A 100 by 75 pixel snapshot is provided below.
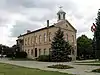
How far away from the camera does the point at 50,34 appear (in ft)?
209

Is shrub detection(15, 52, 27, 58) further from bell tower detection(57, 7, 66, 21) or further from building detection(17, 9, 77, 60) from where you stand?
bell tower detection(57, 7, 66, 21)

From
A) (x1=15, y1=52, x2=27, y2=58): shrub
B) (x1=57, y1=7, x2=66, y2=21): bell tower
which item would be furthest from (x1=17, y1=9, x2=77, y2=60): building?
(x1=15, y1=52, x2=27, y2=58): shrub

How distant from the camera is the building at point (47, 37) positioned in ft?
208

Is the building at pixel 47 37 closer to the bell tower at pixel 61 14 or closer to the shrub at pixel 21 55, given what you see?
the bell tower at pixel 61 14

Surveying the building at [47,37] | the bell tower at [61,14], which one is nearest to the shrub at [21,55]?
the building at [47,37]

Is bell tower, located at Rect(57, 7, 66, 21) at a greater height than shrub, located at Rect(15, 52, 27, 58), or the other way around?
bell tower, located at Rect(57, 7, 66, 21)

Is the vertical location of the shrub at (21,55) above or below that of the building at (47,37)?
below

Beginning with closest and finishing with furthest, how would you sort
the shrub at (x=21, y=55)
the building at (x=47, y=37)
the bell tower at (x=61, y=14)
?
the building at (x=47, y=37) → the bell tower at (x=61, y=14) → the shrub at (x=21, y=55)

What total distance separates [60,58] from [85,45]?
51.1 metres

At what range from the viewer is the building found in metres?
63.5

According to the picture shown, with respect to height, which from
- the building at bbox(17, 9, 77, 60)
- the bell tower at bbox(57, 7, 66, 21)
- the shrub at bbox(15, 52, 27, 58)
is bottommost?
the shrub at bbox(15, 52, 27, 58)

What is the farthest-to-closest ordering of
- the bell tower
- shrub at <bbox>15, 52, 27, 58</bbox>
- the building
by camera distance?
shrub at <bbox>15, 52, 27, 58</bbox>
the bell tower
the building

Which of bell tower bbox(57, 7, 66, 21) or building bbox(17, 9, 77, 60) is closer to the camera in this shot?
building bbox(17, 9, 77, 60)

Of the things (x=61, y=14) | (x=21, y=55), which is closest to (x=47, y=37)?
(x=61, y=14)
